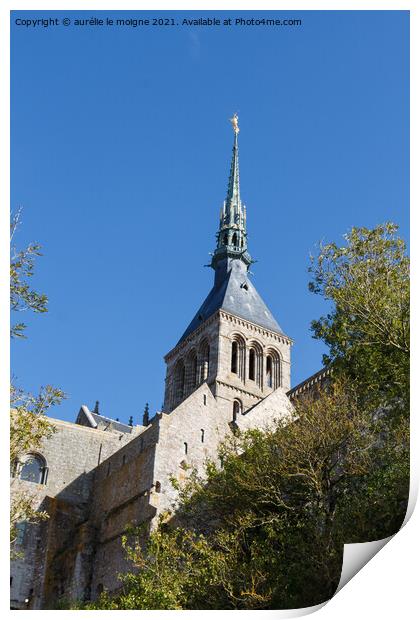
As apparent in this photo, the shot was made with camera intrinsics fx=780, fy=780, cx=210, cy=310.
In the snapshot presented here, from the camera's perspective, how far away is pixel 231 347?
4306 cm

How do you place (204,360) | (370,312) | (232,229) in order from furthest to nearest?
(232,229) < (204,360) < (370,312)

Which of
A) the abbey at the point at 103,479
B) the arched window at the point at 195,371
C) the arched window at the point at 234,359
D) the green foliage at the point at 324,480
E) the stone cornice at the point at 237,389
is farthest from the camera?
the arched window at the point at 195,371

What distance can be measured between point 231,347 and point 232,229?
10267 millimetres

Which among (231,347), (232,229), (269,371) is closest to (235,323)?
(231,347)

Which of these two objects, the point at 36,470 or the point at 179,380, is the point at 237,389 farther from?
the point at 36,470

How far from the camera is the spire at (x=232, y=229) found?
49.5m

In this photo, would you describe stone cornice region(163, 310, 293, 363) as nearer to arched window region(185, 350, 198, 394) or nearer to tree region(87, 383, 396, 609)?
arched window region(185, 350, 198, 394)

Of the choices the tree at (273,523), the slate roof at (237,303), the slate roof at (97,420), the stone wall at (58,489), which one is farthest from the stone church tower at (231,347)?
the tree at (273,523)

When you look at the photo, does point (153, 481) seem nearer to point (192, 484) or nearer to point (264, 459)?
point (192, 484)

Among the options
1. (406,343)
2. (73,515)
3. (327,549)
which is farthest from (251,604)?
(73,515)

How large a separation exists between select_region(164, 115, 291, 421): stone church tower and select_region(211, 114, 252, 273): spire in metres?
0.07

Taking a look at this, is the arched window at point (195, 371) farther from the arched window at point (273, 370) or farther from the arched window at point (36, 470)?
the arched window at point (36, 470)

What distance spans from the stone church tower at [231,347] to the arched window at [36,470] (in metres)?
11.9

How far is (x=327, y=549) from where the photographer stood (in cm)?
1232
